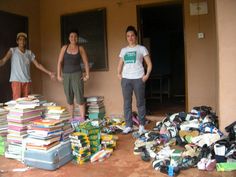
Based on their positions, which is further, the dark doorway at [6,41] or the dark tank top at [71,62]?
the dark doorway at [6,41]

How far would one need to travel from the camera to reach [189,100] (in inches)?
192

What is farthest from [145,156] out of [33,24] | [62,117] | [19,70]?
[33,24]

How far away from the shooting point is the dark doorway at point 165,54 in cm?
801

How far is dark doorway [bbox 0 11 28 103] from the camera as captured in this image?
494 centimetres

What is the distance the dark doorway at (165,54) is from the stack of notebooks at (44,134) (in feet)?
16.2

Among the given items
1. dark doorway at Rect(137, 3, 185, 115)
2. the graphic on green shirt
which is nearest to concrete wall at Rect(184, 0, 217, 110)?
the graphic on green shirt

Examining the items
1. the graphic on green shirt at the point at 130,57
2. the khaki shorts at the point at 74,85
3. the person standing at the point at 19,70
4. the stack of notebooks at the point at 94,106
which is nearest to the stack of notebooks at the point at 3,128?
the person standing at the point at 19,70

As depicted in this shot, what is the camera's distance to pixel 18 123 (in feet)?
10.7

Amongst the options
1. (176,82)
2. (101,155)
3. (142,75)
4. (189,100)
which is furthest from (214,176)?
(176,82)

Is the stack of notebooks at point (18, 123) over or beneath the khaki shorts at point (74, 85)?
beneath

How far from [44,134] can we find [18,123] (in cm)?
50

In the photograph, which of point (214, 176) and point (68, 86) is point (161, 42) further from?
point (214, 176)

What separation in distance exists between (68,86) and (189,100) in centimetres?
204

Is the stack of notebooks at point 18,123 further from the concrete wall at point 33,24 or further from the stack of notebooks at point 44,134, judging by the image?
the concrete wall at point 33,24
